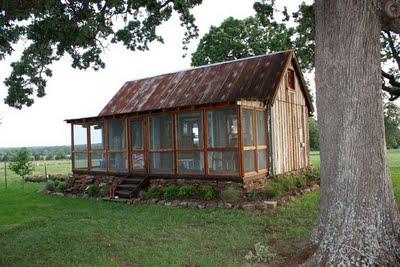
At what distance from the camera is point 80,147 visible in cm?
1575

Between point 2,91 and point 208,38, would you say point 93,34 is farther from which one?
point 208,38

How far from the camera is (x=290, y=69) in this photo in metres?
14.8

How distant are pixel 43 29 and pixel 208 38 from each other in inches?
772

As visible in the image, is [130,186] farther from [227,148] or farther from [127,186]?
[227,148]

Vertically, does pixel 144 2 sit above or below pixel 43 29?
above

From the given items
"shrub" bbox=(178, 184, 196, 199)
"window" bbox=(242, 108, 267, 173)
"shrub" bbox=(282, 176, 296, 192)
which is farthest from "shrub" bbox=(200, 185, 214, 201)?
"shrub" bbox=(282, 176, 296, 192)

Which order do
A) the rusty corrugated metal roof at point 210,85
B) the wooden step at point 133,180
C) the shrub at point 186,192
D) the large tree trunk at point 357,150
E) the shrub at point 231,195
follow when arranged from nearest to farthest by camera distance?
the large tree trunk at point 357,150
the shrub at point 231,195
the shrub at point 186,192
the wooden step at point 133,180
the rusty corrugated metal roof at point 210,85

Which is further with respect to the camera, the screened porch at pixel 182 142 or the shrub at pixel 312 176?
the shrub at pixel 312 176

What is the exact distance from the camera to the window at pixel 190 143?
1215 centimetres

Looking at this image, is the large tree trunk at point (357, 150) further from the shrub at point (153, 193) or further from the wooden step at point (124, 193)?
the wooden step at point (124, 193)

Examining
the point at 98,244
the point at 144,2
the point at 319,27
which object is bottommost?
the point at 98,244

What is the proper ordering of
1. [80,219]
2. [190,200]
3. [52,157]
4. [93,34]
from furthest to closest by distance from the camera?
[52,157] < [190,200] < [80,219] < [93,34]

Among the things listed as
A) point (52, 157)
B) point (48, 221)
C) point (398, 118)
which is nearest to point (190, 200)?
point (48, 221)

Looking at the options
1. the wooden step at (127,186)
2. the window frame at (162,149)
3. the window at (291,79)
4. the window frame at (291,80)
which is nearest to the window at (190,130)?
the window frame at (162,149)
